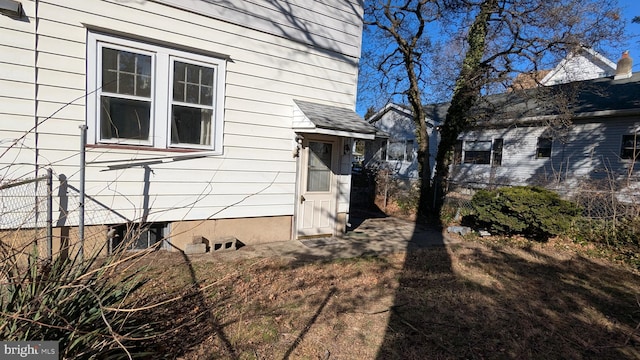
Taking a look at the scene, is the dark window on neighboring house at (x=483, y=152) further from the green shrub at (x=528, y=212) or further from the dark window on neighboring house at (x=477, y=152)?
the green shrub at (x=528, y=212)

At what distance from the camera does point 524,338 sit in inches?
133

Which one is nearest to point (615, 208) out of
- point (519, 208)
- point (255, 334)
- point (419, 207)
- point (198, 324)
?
point (519, 208)

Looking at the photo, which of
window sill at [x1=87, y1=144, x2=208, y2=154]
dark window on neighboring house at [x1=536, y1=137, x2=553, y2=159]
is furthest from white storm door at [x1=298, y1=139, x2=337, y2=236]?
dark window on neighboring house at [x1=536, y1=137, x2=553, y2=159]

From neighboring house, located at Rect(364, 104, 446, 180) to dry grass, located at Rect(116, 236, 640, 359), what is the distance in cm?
1258

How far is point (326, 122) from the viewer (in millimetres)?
6012

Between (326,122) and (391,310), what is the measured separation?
11.4ft

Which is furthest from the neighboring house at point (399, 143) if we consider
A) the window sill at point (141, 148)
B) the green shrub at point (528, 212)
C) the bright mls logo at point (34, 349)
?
the bright mls logo at point (34, 349)

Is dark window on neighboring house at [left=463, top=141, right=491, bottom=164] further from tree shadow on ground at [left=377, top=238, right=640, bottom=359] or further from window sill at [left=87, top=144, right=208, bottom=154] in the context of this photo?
window sill at [left=87, top=144, right=208, bottom=154]

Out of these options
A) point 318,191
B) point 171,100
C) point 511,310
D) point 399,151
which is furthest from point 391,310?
point 399,151

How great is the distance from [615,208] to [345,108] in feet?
21.3

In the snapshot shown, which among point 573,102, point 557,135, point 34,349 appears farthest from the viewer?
point 557,135

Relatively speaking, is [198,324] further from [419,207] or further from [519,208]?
[419,207]

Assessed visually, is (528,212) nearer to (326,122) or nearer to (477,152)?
(326,122)

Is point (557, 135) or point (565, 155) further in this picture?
point (565, 155)
